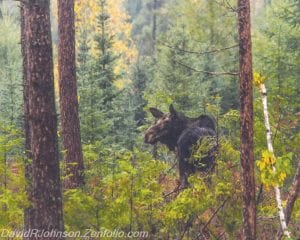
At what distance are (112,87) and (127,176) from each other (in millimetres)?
11603

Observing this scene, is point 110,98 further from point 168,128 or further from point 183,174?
point 183,174

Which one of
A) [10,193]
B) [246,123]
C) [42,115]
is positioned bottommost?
[10,193]

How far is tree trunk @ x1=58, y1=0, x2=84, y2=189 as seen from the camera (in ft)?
32.9

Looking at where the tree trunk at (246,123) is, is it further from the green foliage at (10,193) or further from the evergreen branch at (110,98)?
the evergreen branch at (110,98)

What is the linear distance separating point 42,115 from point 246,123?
2.64m

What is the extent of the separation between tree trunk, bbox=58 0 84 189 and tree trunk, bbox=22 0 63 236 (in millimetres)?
3562

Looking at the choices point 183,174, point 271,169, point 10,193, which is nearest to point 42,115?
point 10,193

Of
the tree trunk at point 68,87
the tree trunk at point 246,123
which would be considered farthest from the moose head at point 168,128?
the tree trunk at point 246,123

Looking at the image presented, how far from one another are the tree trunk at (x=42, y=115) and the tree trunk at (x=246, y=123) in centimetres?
245

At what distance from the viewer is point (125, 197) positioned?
6816 millimetres

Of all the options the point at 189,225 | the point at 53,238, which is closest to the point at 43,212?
the point at 53,238

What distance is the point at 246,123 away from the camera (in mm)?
6340

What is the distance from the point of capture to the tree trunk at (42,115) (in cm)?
604

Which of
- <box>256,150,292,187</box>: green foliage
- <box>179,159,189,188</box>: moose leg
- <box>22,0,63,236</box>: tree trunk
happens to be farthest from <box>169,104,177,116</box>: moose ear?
<box>256,150,292,187</box>: green foliage
